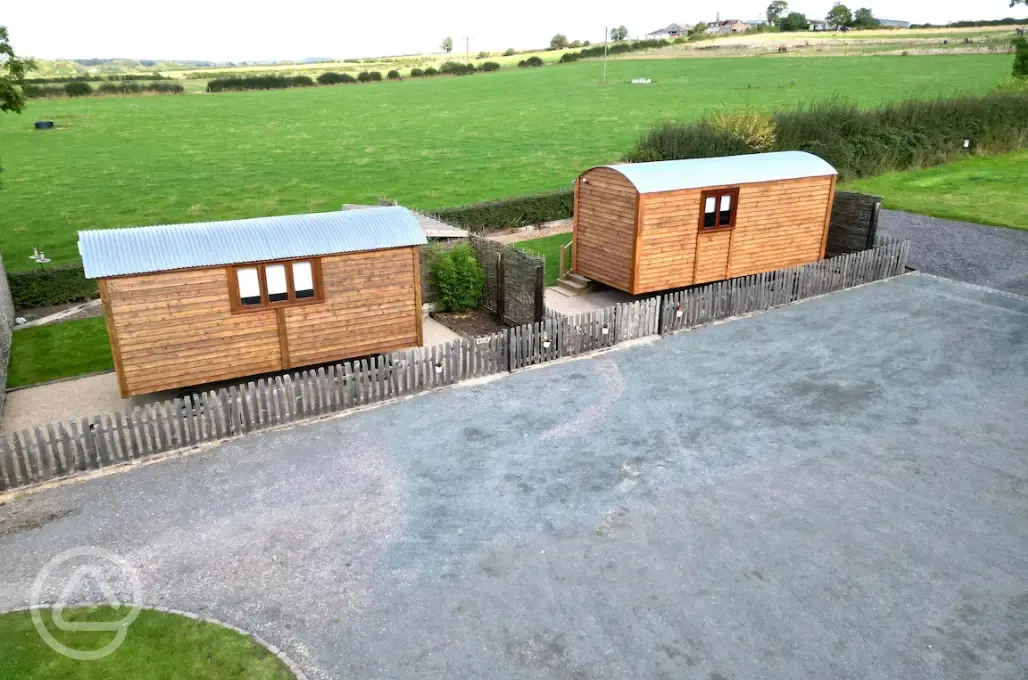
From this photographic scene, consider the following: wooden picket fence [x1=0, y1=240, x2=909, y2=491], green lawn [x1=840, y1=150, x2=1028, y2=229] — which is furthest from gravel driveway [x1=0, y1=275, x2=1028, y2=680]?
green lawn [x1=840, y1=150, x2=1028, y2=229]

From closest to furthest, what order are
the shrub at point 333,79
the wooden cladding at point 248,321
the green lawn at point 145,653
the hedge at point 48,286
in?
the green lawn at point 145,653, the wooden cladding at point 248,321, the hedge at point 48,286, the shrub at point 333,79

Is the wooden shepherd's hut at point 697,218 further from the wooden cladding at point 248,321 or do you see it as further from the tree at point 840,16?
the tree at point 840,16

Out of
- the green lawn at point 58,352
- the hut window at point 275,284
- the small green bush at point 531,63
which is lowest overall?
the green lawn at point 58,352

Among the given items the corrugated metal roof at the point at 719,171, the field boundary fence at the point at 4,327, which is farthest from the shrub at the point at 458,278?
the field boundary fence at the point at 4,327

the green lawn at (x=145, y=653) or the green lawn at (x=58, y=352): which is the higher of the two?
the green lawn at (x=145, y=653)

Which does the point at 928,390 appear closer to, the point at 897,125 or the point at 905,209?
the point at 905,209

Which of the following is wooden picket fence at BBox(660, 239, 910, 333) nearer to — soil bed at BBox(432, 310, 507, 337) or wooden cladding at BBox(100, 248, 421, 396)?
soil bed at BBox(432, 310, 507, 337)

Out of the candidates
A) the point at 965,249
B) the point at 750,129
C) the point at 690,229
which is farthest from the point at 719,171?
the point at 750,129

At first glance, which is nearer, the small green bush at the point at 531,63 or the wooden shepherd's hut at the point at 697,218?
the wooden shepherd's hut at the point at 697,218
